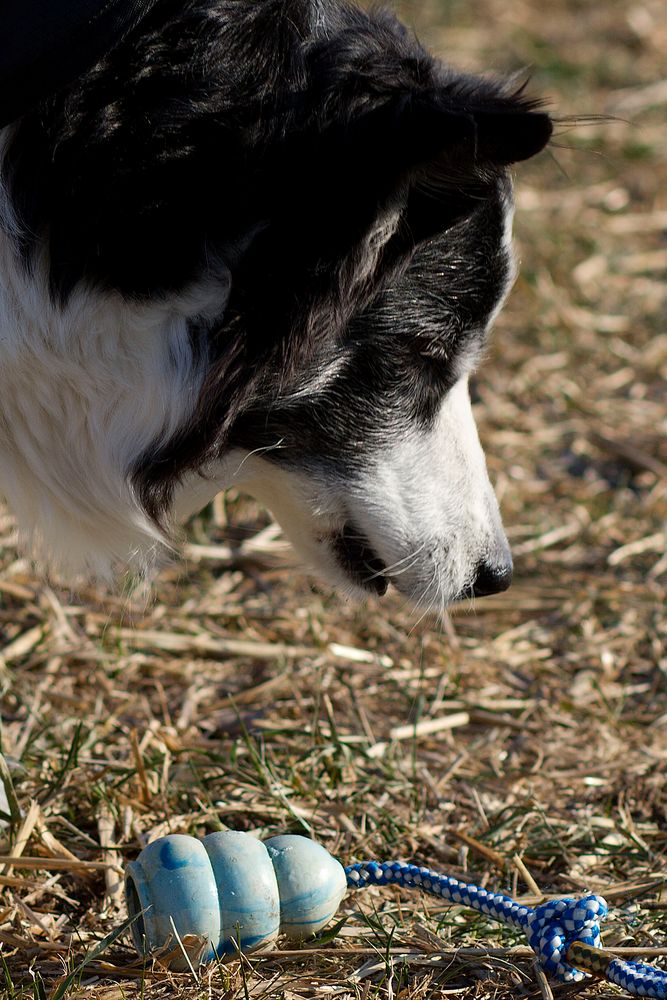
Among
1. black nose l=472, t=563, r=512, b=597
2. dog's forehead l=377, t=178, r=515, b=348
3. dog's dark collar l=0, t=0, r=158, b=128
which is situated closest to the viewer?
dog's dark collar l=0, t=0, r=158, b=128

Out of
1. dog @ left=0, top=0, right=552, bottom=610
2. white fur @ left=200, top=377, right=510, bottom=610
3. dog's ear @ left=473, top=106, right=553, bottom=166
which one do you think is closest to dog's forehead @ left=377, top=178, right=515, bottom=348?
dog @ left=0, top=0, right=552, bottom=610

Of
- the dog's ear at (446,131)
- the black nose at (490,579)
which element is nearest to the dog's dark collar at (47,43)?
the dog's ear at (446,131)

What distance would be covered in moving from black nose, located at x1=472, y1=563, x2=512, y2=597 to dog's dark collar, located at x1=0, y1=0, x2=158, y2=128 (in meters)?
1.32

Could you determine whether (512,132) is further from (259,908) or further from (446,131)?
(259,908)

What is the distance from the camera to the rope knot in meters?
1.99

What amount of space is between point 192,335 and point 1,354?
337 millimetres

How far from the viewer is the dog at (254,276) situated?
76.9 inches

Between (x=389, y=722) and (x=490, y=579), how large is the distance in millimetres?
515

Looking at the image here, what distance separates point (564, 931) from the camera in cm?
201

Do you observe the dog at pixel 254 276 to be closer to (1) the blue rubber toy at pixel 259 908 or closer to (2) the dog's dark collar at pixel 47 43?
(2) the dog's dark collar at pixel 47 43

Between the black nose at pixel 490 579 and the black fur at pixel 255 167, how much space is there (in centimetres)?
70

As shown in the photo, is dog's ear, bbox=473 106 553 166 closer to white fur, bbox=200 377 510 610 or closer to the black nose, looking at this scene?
white fur, bbox=200 377 510 610

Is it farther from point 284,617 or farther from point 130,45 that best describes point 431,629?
point 130,45

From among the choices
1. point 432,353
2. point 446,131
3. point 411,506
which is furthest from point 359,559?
point 446,131
